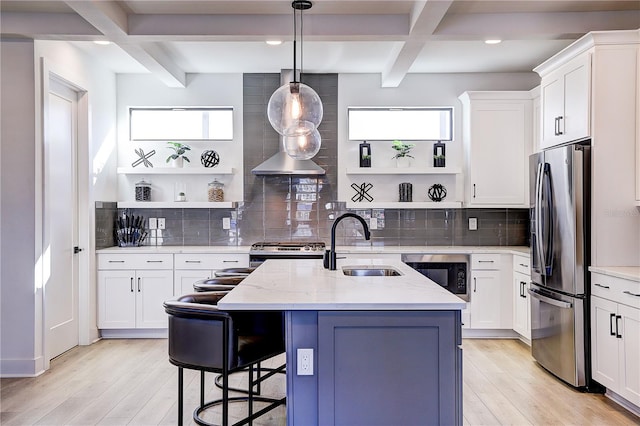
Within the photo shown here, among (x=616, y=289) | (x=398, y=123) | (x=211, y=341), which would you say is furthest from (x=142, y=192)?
(x=616, y=289)

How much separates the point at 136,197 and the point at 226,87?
1.55 metres

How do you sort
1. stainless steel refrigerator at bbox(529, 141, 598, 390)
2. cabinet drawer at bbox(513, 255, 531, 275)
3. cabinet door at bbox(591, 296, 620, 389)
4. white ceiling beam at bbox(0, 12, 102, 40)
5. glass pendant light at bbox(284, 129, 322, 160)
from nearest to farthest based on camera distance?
cabinet door at bbox(591, 296, 620, 389) → glass pendant light at bbox(284, 129, 322, 160) → stainless steel refrigerator at bbox(529, 141, 598, 390) → white ceiling beam at bbox(0, 12, 102, 40) → cabinet drawer at bbox(513, 255, 531, 275)

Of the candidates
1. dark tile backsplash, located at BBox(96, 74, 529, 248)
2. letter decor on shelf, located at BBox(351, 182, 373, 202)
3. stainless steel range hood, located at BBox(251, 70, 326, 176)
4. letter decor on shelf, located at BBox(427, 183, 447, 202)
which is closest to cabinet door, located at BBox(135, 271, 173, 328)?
dark tile backsplash, located at BBox(96, 74, 529, 248)

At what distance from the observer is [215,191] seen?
5.46 meters

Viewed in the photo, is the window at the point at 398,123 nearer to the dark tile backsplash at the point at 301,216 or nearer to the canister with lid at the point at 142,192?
the dark tile backsplash at the point at 301,216

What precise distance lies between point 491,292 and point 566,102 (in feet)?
6.56

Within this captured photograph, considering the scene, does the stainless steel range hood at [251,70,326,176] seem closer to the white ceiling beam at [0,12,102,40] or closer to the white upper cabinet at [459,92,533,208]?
the white upper cabinet at [459,92,533,208]

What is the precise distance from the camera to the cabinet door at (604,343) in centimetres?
327

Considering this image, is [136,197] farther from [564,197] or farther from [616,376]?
[616,376]

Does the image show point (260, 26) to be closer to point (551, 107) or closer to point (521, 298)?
point (551, 107)

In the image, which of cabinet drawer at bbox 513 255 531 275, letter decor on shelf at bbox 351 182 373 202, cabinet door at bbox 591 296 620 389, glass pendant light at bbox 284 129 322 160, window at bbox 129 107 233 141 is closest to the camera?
cabinet door at bbox 591 296 620 389

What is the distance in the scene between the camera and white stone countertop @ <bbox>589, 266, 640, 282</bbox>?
3.06 meters

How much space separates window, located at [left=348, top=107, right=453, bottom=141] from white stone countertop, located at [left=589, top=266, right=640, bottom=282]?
8.32 ft

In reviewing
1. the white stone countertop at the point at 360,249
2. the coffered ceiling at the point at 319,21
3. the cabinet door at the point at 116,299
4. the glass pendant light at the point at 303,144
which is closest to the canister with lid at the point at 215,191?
the white stone countertop at the point at 360,249
